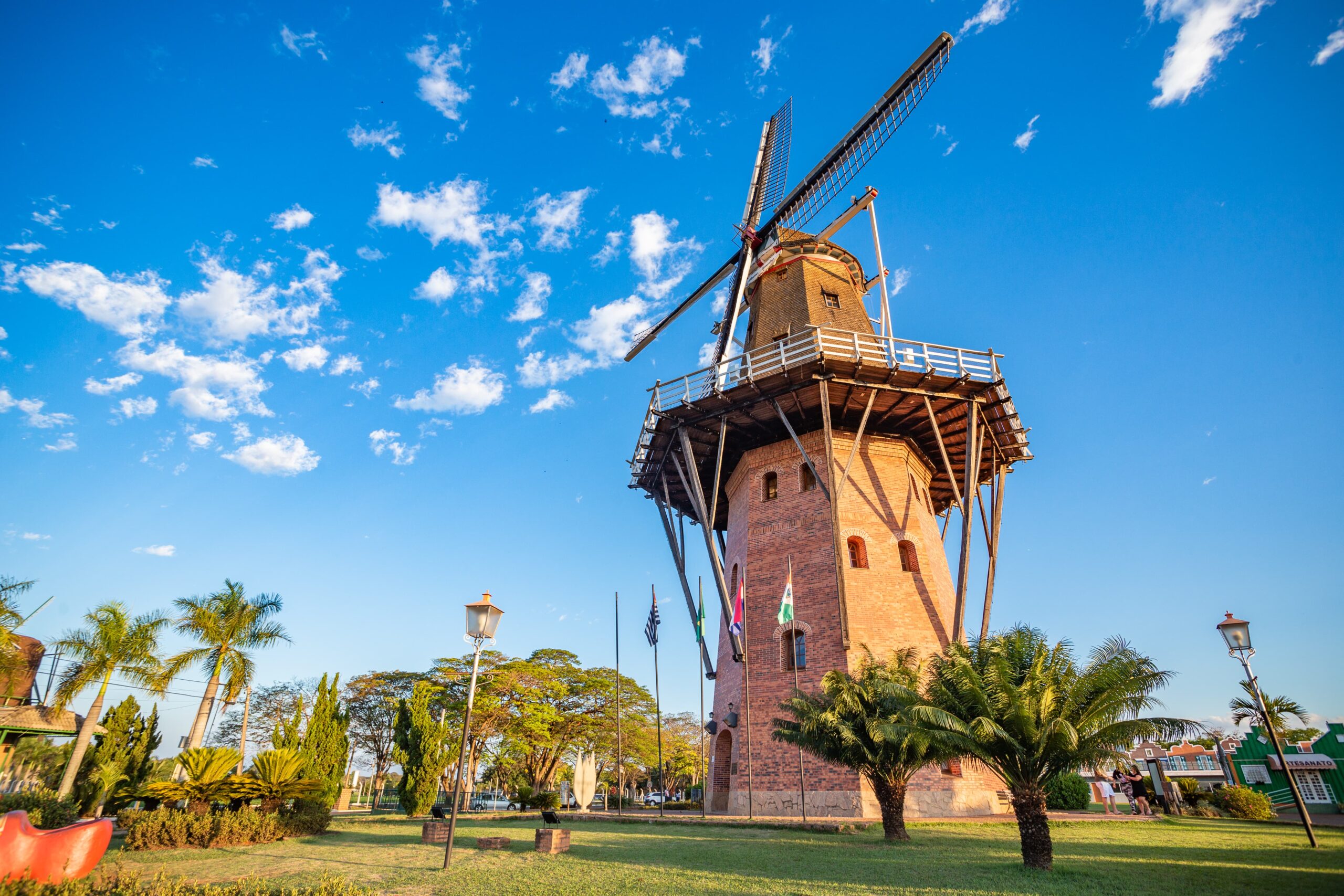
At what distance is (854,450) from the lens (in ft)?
59.6

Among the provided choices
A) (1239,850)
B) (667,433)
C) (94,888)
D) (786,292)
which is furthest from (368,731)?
(1239,850)

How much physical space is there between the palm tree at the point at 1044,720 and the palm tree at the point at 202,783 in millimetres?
13431

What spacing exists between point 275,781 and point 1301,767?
35.6 metres

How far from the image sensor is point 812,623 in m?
18.0

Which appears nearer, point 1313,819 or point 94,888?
point 94,888

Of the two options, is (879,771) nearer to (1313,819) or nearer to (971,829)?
(971,829)

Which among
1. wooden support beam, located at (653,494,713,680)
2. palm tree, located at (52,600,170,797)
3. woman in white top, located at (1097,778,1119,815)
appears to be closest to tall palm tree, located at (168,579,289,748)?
palm tree, located at (52,600,170,797)

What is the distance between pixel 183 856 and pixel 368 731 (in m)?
36.6

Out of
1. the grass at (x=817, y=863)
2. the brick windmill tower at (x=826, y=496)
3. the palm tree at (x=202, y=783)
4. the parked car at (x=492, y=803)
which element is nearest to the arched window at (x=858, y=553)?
the brick windmill tower at (x=826, y=496)

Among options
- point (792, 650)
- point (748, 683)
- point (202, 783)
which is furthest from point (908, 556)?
point (202, 783)

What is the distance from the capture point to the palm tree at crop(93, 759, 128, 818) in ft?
65.5

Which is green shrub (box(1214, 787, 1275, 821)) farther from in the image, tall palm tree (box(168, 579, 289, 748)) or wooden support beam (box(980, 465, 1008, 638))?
tall palm tree (box(168, 579, 289, 748))

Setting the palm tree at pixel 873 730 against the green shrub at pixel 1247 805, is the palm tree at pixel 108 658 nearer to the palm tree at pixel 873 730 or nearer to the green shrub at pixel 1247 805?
the palm tree at pixel 873 730

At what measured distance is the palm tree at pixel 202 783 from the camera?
1289 centimetres
